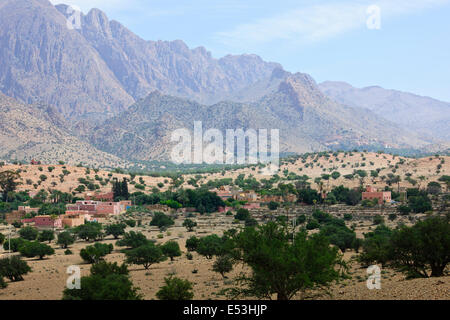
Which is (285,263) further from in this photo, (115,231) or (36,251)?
(115,231)

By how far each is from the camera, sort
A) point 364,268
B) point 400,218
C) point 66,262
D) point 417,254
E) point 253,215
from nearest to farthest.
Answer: point 417,254, point 364,268, point 66,262, point 400,218, point 253,215

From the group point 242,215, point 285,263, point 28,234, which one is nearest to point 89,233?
point 28,234

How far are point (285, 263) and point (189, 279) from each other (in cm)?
1662

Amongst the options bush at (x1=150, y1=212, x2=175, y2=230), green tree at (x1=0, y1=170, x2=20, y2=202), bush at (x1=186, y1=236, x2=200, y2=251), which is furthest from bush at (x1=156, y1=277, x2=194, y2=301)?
green tree at (x1=0, y1=170, x2=20, y2=202)

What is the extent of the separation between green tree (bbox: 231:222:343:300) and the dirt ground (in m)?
2.32

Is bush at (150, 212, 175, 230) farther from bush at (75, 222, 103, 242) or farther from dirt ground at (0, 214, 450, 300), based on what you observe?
dirt ground at (0, 214, 450, 300)

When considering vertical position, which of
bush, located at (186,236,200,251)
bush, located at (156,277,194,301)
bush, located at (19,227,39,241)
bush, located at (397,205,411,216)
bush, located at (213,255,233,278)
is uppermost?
bush, located at (156,277,194,301)

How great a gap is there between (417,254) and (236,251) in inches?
431

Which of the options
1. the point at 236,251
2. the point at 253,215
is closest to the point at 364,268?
the point at 236,251

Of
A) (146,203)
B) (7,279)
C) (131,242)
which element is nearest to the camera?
(7,279)

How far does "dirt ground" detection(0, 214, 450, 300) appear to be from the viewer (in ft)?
82.8

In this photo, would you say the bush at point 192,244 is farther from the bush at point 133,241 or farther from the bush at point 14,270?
the bush at point 14,270
